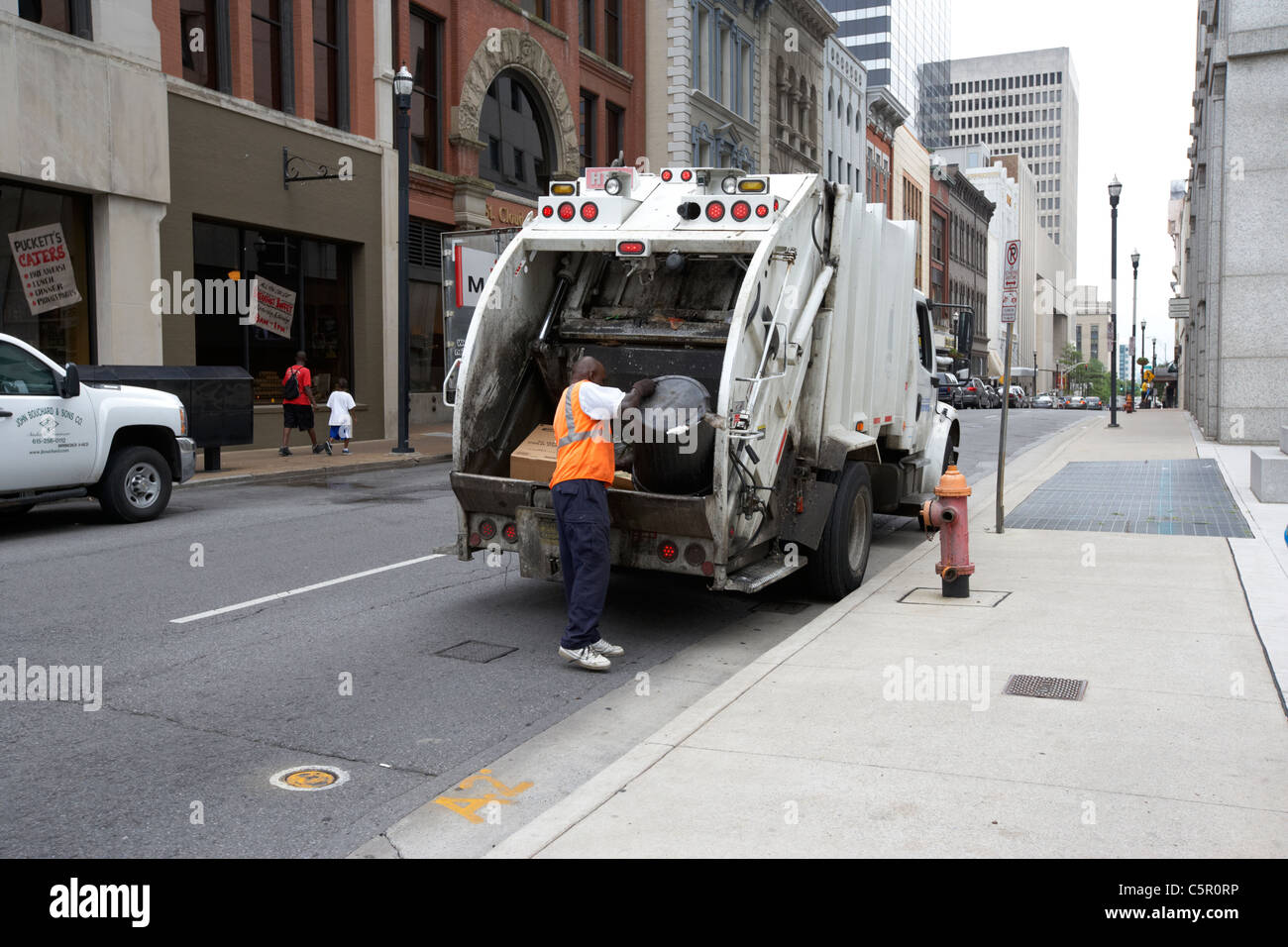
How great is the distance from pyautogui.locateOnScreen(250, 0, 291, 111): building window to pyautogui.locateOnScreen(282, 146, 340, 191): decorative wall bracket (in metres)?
0.97

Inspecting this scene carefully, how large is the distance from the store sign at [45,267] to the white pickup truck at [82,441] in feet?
21.7

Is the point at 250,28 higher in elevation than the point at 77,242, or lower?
higher

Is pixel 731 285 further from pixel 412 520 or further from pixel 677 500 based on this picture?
pixel 412 520

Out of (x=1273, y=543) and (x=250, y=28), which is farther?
(x=250, y=28)

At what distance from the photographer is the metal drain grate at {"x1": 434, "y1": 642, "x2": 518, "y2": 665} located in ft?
23.5

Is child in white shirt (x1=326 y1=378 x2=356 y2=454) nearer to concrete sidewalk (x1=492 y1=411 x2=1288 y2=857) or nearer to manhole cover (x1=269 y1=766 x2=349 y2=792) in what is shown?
concrete sidewalk (x1=492 y1=411 x2=1288 y2=857)

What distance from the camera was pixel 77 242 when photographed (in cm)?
Result: 1886

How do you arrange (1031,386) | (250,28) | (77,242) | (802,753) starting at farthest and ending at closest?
(1031,386), (250,28), (77,242), (802,753)

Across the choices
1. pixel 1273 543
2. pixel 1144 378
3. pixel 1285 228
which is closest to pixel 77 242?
pixel 1273 543

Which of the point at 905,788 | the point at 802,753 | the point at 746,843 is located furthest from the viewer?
the point at 802,753

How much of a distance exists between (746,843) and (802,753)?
1.00 meters

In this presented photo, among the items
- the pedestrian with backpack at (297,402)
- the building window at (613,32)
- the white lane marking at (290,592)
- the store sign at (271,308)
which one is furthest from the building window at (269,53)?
the white lane marking at (290,592)

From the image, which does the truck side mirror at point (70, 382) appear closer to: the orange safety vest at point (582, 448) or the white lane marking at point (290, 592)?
the white lane marking at point (290, 592)

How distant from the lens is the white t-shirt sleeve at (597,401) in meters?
6.77
